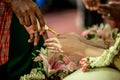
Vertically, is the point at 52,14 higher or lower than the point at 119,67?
lower

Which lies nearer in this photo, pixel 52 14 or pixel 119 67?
pixel 119 67

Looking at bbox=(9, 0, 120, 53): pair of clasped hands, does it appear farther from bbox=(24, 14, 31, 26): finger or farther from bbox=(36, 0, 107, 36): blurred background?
bbox=(36, 0, 107, 36): blurred background

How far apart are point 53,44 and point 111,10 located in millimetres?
769

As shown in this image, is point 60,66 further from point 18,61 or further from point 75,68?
point 18,61

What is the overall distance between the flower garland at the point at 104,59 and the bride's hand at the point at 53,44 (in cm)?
12

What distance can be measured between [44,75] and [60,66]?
2.8 inches

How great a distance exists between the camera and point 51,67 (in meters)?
1.22

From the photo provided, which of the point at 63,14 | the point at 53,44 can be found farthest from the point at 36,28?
the point at 63,14

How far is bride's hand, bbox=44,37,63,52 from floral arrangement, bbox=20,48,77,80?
0.6 inches

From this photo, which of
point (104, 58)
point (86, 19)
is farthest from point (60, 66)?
point (86, 19)

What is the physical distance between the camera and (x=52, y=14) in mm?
5602

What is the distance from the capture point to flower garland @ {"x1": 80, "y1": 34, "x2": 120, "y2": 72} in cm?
113

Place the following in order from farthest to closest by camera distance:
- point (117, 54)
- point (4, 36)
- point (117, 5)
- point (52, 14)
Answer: point (52, 14) → point (117, 5) → point (4, 36) → point (117, 54)

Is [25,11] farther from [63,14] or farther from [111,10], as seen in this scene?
[63,14]
